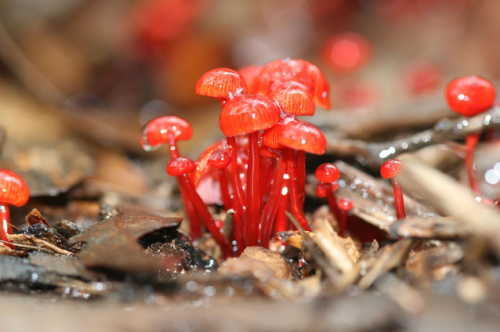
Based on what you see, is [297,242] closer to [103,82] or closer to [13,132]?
[13,132]

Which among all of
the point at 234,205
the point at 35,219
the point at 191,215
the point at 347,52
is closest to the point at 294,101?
the point at 234,205

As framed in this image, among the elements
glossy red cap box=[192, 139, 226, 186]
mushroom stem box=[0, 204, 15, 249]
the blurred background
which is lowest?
mushroom stem box=[0, 204, 15, 249]

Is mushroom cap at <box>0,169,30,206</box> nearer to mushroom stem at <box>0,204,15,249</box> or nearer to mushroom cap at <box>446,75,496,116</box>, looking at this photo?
mushroom stem at <box>0,204,15,249</box>

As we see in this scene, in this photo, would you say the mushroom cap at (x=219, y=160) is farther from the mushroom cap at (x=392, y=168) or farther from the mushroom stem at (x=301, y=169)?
the mushroom cap at (x=392, y=168)

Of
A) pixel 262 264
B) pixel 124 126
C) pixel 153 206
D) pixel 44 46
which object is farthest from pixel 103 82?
pixel 262 264

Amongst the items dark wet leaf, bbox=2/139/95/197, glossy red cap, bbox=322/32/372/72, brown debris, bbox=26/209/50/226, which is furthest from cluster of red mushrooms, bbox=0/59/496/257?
glossy red cap, bbox=322/32/372/72

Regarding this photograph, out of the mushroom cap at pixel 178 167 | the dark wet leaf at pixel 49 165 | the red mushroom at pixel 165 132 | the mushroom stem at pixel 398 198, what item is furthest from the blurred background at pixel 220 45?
the mushroom stem at pixel 398 198
